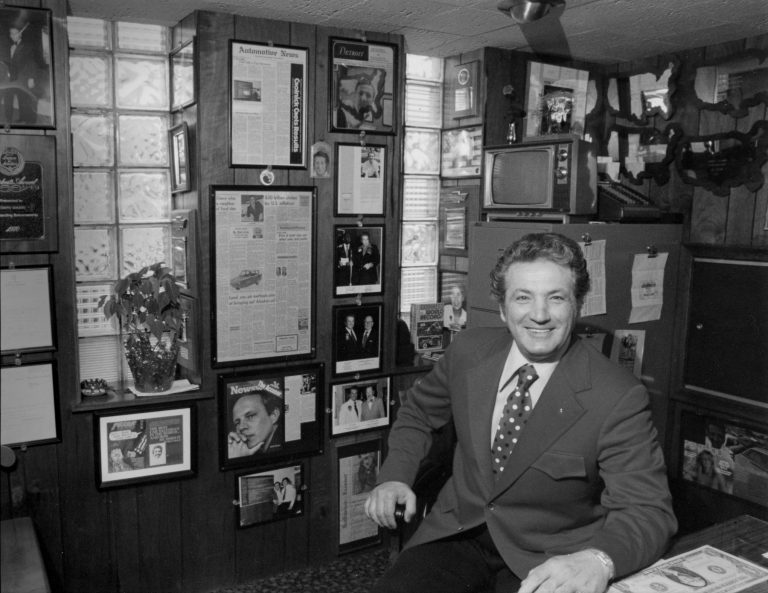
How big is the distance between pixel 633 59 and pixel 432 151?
1.15m

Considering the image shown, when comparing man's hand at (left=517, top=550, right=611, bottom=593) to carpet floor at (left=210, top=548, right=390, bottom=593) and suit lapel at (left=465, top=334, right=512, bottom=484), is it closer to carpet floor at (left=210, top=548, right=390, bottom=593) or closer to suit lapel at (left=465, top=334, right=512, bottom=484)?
suit lapel at (left=465, top=334, right=512, bottom=484)

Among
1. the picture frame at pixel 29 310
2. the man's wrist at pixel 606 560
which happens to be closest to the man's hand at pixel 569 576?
the man's wrist at pixel 606 560

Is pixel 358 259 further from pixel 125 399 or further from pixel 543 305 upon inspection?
pixel 543 305

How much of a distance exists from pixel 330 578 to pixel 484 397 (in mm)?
1851

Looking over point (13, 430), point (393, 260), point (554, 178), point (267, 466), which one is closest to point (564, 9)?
point (554, 178)

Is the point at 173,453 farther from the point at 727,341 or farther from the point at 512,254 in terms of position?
the point at 727,341

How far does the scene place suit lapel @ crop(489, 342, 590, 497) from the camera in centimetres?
191

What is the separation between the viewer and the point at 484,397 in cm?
209

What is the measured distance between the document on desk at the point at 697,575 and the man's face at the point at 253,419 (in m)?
2.03

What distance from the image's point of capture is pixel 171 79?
329 cm

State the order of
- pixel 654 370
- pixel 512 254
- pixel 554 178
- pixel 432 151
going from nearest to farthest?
pixel 512 254, pixel 554 178, pixel 654 370, pixel 432 151

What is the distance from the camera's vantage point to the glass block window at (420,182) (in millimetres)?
3830

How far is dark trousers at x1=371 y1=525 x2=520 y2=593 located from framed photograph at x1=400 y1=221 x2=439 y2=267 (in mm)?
2022

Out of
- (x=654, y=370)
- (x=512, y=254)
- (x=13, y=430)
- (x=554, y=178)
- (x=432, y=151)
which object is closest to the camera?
(x=512, y=254)
